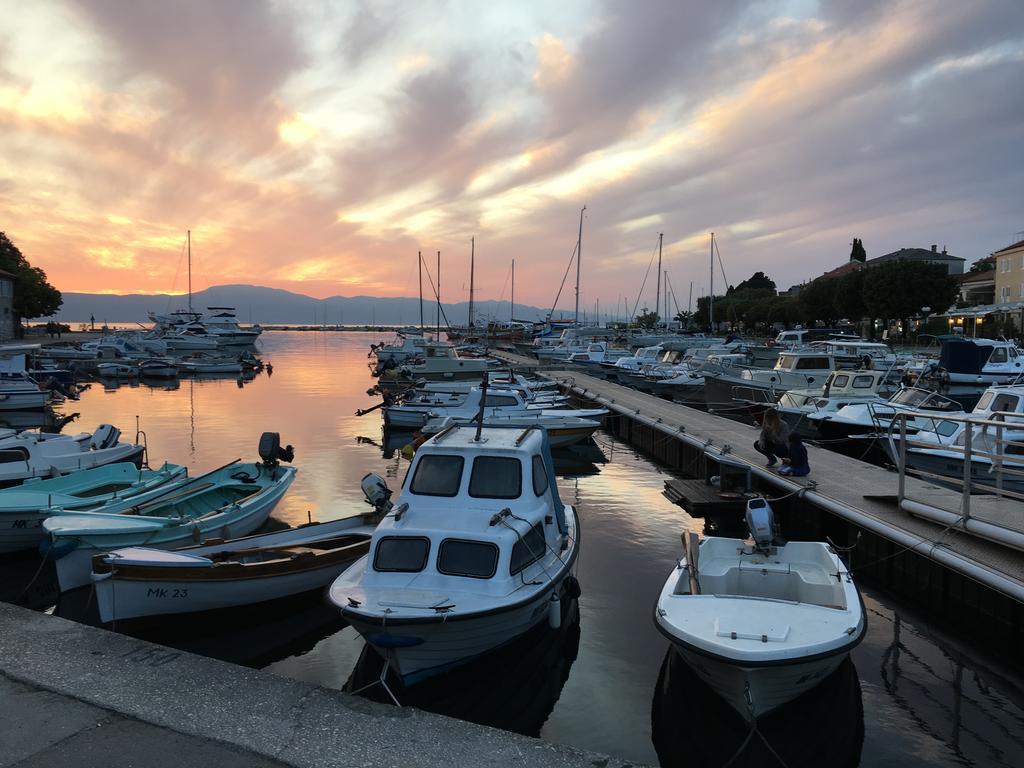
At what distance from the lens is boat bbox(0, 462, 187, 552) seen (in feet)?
43.2

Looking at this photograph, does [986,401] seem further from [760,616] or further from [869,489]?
[760,616]

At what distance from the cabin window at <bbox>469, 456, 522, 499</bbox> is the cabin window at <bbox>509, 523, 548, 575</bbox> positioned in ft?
1.95

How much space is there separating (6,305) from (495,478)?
80.0 m

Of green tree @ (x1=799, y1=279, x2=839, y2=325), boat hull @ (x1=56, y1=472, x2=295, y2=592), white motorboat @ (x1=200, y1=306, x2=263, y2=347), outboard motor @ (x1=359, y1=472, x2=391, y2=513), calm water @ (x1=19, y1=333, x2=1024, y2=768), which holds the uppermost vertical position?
green tree @ (x1=799, y1=279, x2=839, y2=325)

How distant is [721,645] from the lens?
7.07 meters

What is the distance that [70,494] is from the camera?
14875mm

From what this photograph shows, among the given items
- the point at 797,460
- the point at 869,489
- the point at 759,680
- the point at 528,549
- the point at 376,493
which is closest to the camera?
the point at 759,680

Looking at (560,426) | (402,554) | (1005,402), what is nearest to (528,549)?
(402,554)

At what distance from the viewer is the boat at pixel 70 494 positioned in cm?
1318

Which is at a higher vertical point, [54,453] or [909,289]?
[909,289]

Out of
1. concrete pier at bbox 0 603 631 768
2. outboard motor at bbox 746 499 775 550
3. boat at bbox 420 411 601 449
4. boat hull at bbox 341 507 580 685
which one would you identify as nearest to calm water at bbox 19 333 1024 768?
boat hull at bbox 341 507 580 685

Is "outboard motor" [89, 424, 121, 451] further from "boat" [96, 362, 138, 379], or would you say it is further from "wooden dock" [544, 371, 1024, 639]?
"boat" [96, 362, 138, 379]

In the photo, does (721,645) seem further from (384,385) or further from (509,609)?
(384,385)

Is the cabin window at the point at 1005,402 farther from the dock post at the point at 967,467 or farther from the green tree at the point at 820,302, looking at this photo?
the green tree at the point at 820,302
